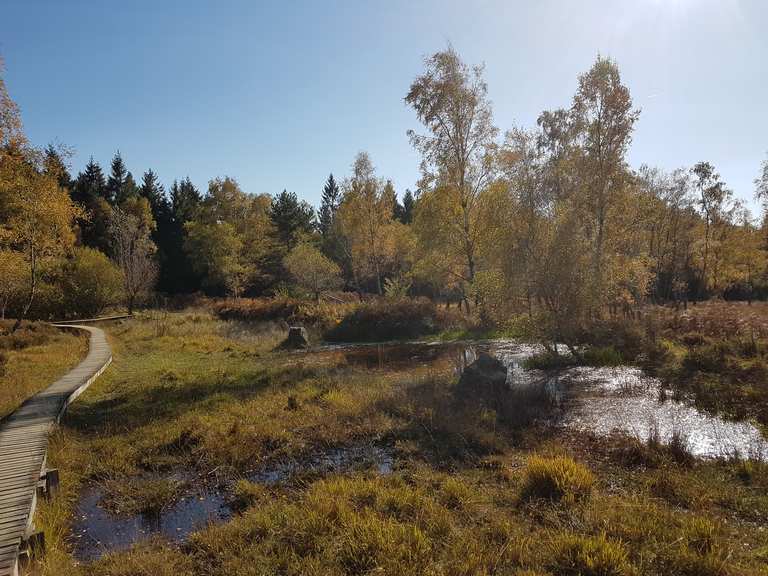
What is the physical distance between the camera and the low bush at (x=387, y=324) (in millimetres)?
23750

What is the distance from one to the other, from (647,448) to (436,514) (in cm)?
439

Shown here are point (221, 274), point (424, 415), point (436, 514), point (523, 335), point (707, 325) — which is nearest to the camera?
point (436, 514)

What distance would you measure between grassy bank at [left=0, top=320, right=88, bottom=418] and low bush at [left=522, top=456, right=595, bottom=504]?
1086 centimetres

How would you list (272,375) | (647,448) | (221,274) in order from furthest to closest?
(221,274) → (272,375) → (647,448)

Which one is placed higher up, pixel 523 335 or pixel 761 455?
pixel 523 335

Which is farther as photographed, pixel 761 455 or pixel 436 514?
pixel 761 455

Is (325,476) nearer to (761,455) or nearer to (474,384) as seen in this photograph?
(474,384)

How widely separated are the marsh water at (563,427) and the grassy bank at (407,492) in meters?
0.27

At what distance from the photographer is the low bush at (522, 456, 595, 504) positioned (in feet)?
19.8

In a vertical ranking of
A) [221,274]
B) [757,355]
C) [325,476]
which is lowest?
[325,476]

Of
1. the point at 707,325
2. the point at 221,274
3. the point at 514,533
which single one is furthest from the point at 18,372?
the point at 221,274

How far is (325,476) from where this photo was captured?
281 inches

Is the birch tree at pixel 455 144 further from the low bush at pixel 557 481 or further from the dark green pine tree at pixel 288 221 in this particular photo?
the dark green pine tree at pixel 288 221

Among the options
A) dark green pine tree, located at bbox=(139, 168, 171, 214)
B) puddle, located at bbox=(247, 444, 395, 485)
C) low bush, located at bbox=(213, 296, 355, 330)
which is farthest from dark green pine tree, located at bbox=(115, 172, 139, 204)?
puddle, located at bbox=(247, 444, 395, 485)
